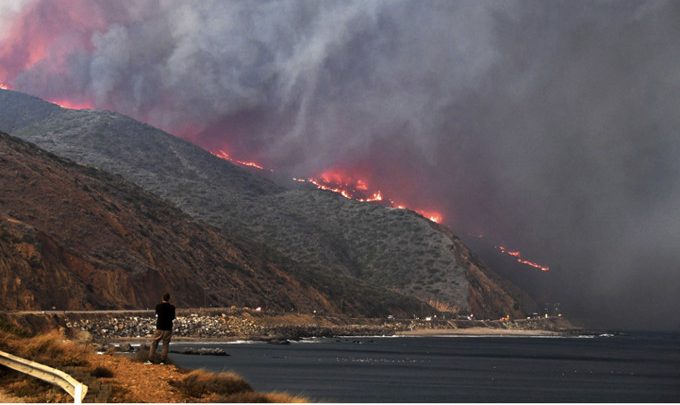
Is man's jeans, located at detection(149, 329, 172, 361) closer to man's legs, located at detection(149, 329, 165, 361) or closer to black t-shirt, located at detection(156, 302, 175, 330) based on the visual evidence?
man's legs, located at detection(149, 329, 165, 361)

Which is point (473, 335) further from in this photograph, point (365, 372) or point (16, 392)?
point (16, 392)

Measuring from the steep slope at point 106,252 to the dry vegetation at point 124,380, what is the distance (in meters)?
62.0

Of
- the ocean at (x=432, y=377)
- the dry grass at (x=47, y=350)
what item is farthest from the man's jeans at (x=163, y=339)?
the ocean at (x=432, y=377)

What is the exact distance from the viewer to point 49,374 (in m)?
21.8

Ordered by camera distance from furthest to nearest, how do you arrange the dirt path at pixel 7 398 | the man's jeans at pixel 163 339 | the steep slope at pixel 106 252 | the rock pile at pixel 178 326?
1. the steep slope at pixel 106 252
2. the rock pile at pixel 178 326
3. the man's jeans at pixel 163 339
4. the dirt path at pixel 7 398

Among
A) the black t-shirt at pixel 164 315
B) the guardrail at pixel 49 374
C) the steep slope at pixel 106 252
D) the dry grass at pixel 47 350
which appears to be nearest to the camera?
the guardrail at pixel 49 374

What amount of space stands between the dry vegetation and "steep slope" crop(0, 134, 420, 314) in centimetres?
6197

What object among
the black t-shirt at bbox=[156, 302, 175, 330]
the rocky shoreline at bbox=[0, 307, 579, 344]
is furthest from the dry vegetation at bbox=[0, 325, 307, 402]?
the rocky shoreline at bbox=[0, 307, 579, 344]

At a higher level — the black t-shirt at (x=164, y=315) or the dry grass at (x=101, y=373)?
the black t-shirt at (x=164, y=315)

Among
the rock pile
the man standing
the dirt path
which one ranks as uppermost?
the rock pile

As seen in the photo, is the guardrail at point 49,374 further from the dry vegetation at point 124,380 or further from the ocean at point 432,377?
the ocean at point 432,377

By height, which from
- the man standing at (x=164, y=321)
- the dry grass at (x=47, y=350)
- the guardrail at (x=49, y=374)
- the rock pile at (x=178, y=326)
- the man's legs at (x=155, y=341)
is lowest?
the guardrail at (x=49, y=374)

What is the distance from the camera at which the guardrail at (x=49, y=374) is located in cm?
1972

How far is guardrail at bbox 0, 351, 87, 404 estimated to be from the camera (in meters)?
19.7
